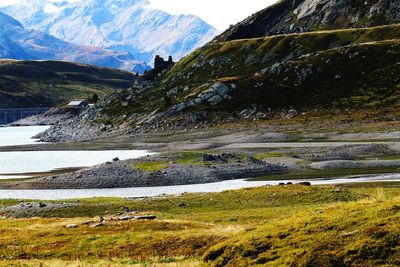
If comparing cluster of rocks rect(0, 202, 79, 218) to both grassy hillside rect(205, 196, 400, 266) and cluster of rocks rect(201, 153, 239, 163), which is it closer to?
cluster of rocks rect(201, 153, 239, 163)

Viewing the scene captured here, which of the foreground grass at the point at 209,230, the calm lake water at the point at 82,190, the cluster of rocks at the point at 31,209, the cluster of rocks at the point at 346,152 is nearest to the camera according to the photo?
the foreground grass at the point at 209,230

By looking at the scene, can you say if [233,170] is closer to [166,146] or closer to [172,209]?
[172,209]

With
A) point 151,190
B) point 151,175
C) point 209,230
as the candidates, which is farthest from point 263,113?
point 209,230

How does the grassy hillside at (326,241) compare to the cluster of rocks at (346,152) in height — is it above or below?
above

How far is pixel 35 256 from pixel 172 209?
27.4m

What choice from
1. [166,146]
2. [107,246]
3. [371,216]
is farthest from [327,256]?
[166,146]

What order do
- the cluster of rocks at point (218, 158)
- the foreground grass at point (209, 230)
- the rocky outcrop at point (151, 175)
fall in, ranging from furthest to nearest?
the cluster of rocks at point (218, 158) < the rocky outcrop at point (151, 175) < the foreground grass at point (209, 230)

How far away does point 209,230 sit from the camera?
39281 mm

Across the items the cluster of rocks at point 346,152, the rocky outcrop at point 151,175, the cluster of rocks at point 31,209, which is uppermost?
the cluster of rocks at point 31,209

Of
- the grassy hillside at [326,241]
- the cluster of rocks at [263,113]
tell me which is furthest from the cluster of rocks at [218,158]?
the grassy hillside at [326,241]

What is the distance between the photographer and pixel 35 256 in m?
36.5

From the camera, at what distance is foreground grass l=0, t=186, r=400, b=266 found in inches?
784

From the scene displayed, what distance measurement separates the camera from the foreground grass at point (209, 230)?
1991cm

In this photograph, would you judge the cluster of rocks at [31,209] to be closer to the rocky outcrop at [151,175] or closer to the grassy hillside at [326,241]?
the rocky outcrop at [151,175]
